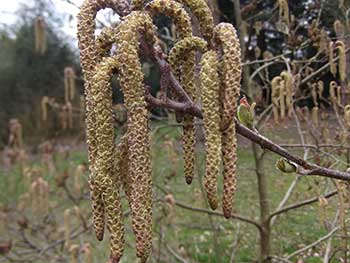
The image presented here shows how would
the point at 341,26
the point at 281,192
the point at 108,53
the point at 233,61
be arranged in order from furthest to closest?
the point at 281,192 → the point at 341,26 → the point at 108,53 → the point at 233,61

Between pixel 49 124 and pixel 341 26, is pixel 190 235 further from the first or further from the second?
pixel 49 124

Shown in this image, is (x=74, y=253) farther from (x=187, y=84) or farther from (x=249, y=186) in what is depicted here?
(x=249, y=186)

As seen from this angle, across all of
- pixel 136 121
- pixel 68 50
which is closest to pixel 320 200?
pixel 136 121

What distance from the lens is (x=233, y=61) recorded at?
800 millimetres

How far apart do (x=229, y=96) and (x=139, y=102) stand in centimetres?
14

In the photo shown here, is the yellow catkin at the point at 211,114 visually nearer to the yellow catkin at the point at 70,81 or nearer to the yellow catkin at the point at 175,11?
the yellow catkin at the point at 175,11

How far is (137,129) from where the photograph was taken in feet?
2.68

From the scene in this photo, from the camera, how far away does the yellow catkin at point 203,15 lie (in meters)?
0.85

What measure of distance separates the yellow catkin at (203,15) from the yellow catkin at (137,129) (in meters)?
0.07

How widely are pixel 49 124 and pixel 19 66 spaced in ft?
9.42

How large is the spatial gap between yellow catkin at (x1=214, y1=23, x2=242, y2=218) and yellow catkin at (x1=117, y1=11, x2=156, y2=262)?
0.38 ft

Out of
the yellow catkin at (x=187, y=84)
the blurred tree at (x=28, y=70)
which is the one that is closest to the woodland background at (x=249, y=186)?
the yellow catkin at (x=187, y=84)

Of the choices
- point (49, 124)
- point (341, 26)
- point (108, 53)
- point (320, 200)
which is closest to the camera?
point (108, 53)

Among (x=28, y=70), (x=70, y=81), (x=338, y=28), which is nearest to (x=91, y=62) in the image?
(x=338, y=28)
